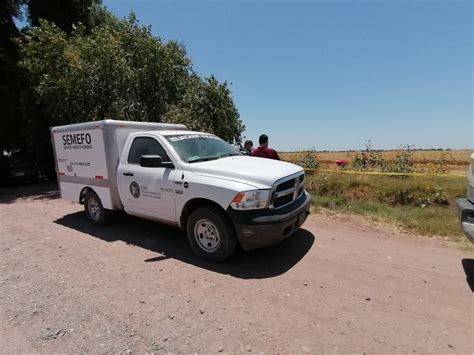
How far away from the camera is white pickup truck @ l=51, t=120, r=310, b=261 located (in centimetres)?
444

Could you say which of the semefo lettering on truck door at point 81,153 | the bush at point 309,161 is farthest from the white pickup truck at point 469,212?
the bush at point 309,161

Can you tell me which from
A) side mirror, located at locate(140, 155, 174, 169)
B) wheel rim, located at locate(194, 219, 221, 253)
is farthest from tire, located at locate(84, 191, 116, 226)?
wheel rim, located at locate(194, 219, 221, 253)

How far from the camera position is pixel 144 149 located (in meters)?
5.82

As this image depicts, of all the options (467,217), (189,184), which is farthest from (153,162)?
(467,217)

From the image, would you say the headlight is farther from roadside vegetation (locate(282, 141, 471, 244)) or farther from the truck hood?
roadside vegetation (locate(282, 141, 471, 244))

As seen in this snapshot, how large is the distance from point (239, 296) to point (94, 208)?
450cm

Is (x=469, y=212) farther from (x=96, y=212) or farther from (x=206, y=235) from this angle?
(x=96, y=212)

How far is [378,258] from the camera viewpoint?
16.3 ft

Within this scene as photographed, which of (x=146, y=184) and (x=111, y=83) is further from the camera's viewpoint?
(x=111, y=83)

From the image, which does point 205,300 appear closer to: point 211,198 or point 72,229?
point 211,198

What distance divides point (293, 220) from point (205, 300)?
173 centimetres

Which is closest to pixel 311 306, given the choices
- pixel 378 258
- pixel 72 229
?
pixel 378 258

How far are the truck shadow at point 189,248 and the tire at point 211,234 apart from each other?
168 mm

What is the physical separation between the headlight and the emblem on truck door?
216 cm
